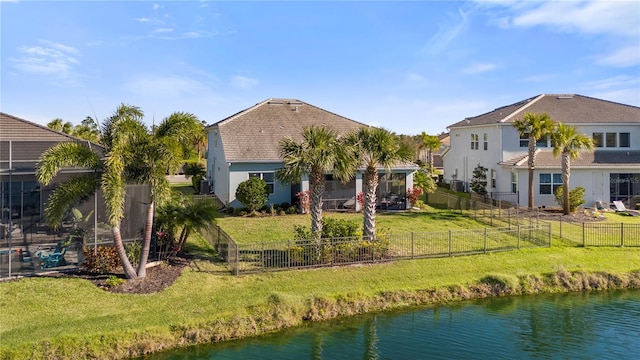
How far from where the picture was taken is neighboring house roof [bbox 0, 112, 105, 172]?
18977 millimetres

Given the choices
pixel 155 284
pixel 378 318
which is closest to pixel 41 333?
pixel 155 284

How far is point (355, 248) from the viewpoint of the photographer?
19312mm

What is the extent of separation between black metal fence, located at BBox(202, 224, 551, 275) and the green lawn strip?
52 centimetres

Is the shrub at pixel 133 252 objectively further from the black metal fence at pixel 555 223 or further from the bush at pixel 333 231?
the black metal fence at pixel 555 223

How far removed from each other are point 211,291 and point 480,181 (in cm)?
2758

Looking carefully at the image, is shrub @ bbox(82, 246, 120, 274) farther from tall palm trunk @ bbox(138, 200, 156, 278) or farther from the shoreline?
the shoreline

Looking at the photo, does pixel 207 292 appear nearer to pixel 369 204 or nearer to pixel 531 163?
pixel 369 204

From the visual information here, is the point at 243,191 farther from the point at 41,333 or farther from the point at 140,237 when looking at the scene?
the point at 41,333

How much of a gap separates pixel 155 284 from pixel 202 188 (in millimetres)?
21785

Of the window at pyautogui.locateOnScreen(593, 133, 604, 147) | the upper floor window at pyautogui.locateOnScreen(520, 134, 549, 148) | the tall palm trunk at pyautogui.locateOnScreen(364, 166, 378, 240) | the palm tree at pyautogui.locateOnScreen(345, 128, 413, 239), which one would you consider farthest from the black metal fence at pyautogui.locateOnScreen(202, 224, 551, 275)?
the window at pyautogui.locateOnScreen(593, 133, 604, 147)

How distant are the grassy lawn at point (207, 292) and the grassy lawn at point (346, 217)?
360 cm

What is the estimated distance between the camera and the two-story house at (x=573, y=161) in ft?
109

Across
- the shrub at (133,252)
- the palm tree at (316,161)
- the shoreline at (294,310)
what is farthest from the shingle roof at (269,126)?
the shoreline at (294,310)

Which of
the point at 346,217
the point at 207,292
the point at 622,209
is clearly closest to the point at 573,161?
the point at 622,209
